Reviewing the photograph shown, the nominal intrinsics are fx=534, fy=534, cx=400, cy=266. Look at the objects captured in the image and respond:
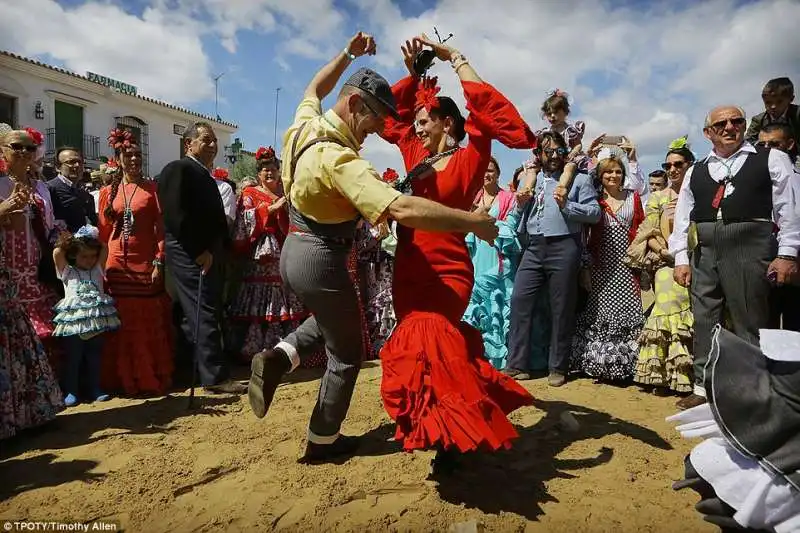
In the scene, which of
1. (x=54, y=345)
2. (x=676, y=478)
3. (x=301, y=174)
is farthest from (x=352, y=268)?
(x=676, y=478)

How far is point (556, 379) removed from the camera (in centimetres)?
488

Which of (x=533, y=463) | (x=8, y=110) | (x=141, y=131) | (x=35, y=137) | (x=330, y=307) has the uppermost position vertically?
(x=141, y=131)

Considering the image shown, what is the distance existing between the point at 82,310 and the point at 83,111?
723 inches

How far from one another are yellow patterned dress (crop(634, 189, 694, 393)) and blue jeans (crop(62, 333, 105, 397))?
455 cm

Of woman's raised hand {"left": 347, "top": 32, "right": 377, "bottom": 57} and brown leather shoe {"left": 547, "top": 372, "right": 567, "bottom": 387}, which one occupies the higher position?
woman's raised hand {"left": 347, "top": 32, "right": 377, "bottom": 57}

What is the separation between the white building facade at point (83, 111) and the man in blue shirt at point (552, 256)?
11512 mm

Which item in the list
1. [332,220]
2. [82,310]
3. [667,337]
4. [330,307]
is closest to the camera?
[332,220]

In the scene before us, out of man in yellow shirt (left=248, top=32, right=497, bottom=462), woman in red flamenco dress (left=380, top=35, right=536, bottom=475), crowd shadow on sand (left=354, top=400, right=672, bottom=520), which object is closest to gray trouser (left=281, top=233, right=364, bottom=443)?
man in yellow shirt (left=248, top=32, right=497, bottom=462)

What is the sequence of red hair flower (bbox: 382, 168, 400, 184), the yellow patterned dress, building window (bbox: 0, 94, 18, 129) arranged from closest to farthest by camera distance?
1. the yellow patterned dress
2. red hair flower (bbox: 382, 168, 400, 184)
3. building window (bbox: 0, 94, 18, 129)

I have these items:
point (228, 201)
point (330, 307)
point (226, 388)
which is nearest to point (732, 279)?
point (330, 307)

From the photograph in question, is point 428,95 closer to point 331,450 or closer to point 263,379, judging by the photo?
point 263,379

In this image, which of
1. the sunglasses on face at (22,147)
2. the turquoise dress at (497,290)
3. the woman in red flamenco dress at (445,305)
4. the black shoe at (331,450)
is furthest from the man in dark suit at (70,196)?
the turquoise dress at (497,290)

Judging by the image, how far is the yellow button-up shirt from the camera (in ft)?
8.04

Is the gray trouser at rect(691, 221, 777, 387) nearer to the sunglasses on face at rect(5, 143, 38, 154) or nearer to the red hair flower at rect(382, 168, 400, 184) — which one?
the red hair flower at rect(382, 168, 400, 184)
